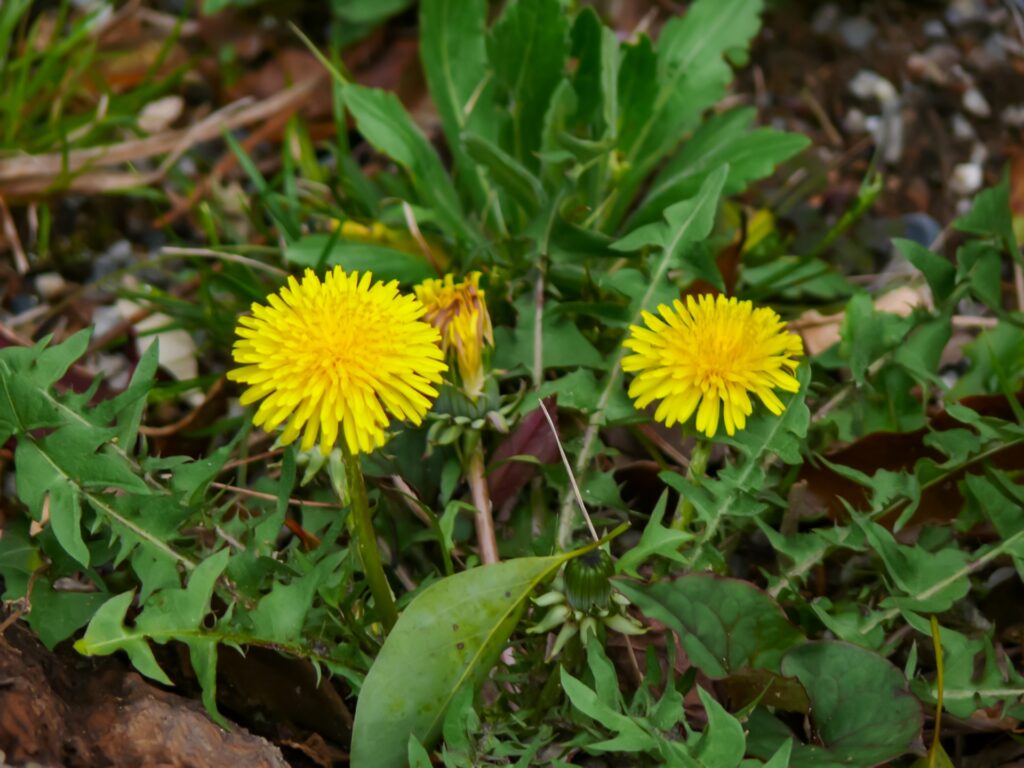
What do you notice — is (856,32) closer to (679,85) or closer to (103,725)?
(679,85)

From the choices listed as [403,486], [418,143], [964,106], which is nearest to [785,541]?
[403,486]

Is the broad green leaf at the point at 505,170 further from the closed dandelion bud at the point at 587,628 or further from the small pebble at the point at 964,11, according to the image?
the small pebble at the point at 964,11

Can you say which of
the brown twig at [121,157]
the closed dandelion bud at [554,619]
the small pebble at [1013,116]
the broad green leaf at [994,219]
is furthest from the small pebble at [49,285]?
the small pebble at [1013,116]

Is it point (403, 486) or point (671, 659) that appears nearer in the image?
point (671, 659)

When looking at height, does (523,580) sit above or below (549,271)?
below

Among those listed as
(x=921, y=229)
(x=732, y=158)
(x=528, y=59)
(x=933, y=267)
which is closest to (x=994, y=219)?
(x=933, y=267)

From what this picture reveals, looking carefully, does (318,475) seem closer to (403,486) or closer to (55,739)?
(403,486)
